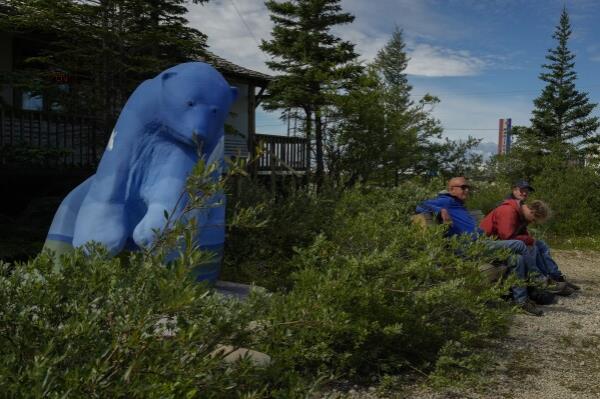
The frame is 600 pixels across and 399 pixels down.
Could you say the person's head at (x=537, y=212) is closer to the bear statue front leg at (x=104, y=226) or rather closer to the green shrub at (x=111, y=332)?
the bear statue front leg at (x=104, y=226)

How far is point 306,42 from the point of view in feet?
47.7

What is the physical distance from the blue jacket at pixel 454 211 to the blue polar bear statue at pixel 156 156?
99.6 inches

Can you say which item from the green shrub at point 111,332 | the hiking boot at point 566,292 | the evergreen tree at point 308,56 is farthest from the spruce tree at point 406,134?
the green shrub at point 111,332

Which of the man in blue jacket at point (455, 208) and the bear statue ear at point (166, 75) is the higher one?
the bear statue ear at point (166, 75)

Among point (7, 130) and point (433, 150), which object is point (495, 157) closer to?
point (433, 150)

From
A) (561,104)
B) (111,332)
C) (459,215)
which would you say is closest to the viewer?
(111,332)

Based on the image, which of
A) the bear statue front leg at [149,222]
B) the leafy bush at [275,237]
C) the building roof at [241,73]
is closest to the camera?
the bear statue front leg at [149,222]

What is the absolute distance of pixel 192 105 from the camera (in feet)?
14.7

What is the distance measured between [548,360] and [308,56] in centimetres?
1107

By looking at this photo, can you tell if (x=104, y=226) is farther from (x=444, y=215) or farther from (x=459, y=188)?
(x=459, y=188)

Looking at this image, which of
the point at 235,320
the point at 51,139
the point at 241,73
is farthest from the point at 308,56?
the point at 235,320

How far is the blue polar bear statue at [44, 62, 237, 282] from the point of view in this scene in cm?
437

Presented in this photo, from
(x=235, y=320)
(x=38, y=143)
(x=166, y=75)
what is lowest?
(x=235, y=320)

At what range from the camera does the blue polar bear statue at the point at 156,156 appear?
4371 millimetres
